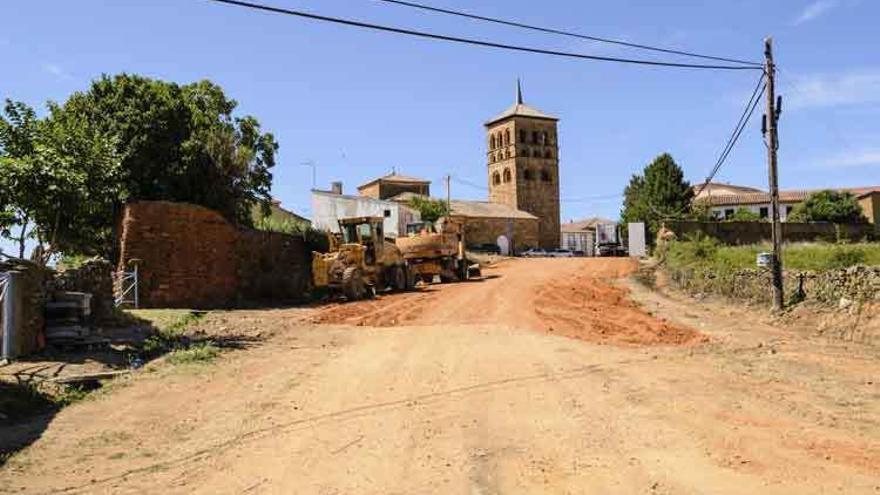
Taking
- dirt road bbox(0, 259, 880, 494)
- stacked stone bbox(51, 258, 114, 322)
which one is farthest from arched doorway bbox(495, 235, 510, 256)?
stacked stone bbox(51, 258, 114, 322)

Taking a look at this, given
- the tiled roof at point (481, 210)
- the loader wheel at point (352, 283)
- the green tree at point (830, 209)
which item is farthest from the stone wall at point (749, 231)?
the tiled roof at point (481, 210)

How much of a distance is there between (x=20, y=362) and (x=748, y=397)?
1096cm

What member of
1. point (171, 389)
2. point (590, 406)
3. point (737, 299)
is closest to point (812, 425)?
point (590, 406)

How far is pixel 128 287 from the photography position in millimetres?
22891

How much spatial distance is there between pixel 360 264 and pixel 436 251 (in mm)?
6913

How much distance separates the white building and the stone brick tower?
3684 centimetres

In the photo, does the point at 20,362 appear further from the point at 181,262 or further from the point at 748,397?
the point at 181,262

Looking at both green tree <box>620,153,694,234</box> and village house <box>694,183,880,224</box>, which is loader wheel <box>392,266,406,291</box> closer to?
green tree <box>620,153,694,234</box>

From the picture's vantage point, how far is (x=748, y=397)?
10.2 metres

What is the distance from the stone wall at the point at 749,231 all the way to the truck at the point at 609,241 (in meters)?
17.5

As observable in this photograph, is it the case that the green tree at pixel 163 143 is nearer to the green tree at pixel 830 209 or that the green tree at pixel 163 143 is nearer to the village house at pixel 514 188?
the village house at pixel 514 188

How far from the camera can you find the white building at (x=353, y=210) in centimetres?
5894

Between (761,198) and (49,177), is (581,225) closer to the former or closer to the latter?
(761,198)

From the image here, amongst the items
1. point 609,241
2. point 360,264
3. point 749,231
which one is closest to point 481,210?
point 609,241
